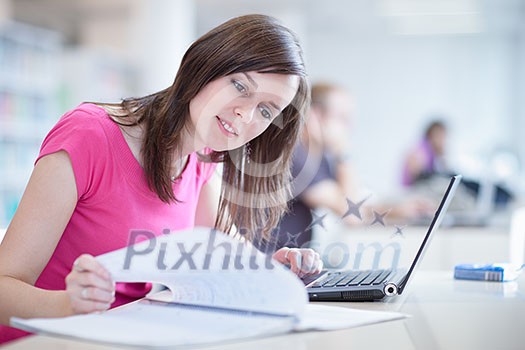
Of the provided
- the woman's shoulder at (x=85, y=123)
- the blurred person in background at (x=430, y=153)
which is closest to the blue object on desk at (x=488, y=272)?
the woman's shoulder at (x=85, y=123)

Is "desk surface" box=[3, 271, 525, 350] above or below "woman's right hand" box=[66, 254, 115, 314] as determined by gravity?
below

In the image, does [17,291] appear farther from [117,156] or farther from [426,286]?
[426,286]

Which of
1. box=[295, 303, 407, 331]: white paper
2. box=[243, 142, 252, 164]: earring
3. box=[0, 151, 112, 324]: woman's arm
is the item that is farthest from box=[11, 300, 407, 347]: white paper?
box=[243, 142, 252, 164]: earring

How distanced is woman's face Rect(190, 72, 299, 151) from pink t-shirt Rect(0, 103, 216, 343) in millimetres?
146

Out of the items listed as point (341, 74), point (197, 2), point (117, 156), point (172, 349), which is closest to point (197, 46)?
point (117, 156)

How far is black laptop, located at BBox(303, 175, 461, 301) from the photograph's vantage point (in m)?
1.04

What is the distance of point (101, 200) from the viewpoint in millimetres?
1161

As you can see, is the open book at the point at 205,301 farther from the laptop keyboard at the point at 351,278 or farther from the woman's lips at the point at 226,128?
the woman's lips at the point at 226,128

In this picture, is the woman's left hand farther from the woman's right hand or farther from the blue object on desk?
the woman's right hand

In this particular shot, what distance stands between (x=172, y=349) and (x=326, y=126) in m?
2.50

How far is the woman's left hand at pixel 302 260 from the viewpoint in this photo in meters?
1.18

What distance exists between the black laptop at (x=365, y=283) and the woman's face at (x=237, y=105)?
30cm

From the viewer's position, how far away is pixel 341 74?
31.2ft

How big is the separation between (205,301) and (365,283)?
315mm
